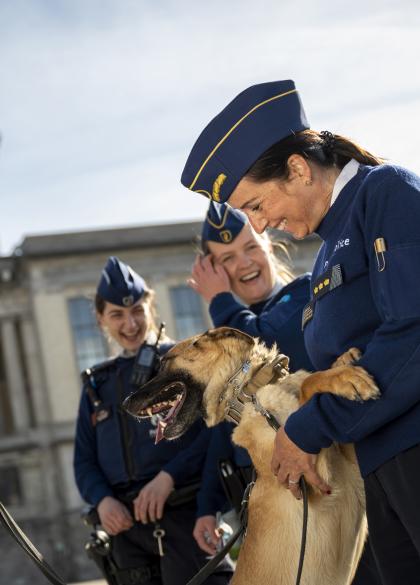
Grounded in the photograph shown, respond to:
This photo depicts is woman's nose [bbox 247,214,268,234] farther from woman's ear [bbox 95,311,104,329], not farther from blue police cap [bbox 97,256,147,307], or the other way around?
woman's ear [bbox 95,311,104,329]

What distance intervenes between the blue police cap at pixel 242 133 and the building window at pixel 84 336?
121 feet

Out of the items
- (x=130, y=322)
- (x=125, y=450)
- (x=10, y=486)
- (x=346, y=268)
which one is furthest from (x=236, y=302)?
(x=10, y=486)

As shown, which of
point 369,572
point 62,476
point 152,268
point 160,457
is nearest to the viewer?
point 369,572

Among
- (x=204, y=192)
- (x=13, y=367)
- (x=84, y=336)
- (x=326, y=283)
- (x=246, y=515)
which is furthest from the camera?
(x=13, y=367)

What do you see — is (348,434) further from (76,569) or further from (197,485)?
(76,569)

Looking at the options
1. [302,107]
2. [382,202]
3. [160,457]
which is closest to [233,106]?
[302,107]

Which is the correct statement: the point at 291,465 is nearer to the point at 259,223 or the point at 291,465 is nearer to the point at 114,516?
the point at 259,223

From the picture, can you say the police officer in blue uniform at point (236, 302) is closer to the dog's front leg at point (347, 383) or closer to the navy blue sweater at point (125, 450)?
the navy blue sweater at point (125, 450)

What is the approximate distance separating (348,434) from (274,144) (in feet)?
3.46

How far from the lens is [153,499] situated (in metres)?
5.48

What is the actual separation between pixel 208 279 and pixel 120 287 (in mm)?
879

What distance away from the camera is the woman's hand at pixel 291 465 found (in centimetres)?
352

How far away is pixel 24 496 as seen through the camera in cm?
3934

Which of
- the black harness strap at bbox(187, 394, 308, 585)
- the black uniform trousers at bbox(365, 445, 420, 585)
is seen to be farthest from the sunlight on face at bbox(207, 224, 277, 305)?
the black uniform trousers at bbox(365, 445, 420, 585)
